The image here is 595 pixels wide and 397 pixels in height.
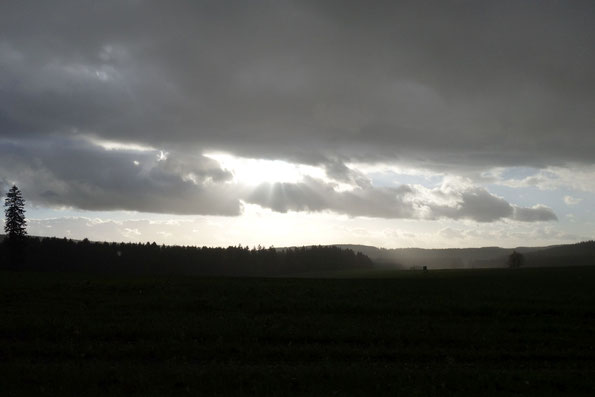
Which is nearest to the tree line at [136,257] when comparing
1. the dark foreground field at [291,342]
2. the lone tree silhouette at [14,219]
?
the lone tree silhouette at [14,219]

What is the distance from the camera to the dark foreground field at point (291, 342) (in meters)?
12.5

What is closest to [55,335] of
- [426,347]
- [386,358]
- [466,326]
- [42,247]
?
[386,358]

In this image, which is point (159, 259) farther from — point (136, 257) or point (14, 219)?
point (14, 219)

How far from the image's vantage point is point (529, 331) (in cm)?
1977

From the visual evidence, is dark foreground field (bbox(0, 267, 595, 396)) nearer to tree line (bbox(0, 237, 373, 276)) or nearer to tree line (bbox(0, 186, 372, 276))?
tree line (bbox(0, 186, 372, 276))

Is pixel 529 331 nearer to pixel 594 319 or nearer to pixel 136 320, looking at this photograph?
pixel 594 319

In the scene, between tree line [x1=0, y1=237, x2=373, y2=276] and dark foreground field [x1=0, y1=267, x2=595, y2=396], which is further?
tree line [x1=0, y1=237, x2=373, y2=276]

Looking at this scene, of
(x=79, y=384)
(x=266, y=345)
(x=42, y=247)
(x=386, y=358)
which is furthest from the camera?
(x=42, y=247)

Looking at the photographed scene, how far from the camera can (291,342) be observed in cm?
1742

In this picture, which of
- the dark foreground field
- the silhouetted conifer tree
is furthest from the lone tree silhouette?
the dark foreground field

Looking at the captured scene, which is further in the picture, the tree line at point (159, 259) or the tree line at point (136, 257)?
the tree line at point (159, 259)

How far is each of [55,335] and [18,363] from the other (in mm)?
3900

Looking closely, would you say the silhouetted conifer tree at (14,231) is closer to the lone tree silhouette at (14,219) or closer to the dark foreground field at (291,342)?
the lone tree silhouette at (14,219)

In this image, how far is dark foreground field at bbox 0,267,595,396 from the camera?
12.5m
